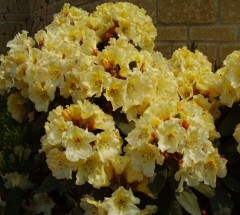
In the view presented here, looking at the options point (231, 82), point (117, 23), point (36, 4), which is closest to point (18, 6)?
point (36, 4)

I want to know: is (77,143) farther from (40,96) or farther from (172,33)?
(172,33)

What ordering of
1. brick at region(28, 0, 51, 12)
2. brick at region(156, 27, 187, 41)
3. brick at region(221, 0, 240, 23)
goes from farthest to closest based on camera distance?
brick at region(28, 0, 51, 12)
brick at region(156, 27, 187, 41)
brick at region(221, 0, 240, 23)

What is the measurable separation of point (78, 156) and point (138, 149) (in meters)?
0.22

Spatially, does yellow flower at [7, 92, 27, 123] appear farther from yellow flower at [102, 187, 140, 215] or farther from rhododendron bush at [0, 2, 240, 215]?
yellow flower at [102, 187, 140, 215]

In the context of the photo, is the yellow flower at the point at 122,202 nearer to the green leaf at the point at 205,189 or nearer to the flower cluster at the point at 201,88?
the green leaf at the point at 205,189

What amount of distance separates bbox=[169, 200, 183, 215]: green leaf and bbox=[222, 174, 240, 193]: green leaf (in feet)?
0.87

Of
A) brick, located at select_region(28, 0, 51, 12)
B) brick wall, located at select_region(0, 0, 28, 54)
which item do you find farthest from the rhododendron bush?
brick wall, located at select_region(0, 0, 28, 54)

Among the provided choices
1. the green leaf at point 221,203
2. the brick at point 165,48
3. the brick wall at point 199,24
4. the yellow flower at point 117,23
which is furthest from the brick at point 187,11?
the green leaf at point 221,203

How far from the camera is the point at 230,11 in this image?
14.2 feet

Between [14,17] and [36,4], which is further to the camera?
[14,17]

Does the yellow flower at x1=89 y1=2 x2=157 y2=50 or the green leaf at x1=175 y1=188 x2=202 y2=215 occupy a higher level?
the yellow flower at x1=89 y1=2 x2=157 y2=50

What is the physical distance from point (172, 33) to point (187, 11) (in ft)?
0.74

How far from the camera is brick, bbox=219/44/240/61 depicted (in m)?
4.41

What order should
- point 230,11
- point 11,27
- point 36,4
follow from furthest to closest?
point 11,27, point 36,4, point 230,11
